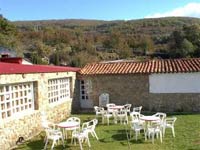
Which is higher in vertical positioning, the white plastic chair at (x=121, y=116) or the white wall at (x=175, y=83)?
the white wall at (x=175, y=83)

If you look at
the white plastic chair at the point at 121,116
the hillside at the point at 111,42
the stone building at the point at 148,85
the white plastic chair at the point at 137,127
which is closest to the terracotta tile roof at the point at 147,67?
the stone building at the point at 148,85

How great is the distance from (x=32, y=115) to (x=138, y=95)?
9.44m

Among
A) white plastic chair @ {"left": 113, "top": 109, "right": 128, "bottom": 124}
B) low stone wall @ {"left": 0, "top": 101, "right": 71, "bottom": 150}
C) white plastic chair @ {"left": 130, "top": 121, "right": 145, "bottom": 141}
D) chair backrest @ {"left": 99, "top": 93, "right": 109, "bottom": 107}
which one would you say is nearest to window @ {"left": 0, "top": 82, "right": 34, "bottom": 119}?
low stone wall @ {"left": 0, "top": 101, "right": 71, "bottom": 150}

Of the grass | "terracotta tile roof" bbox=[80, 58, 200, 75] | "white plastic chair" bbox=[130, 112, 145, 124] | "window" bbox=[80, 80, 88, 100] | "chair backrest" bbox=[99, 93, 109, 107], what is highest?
"terracotta tile roof" bbox=[80, 58, 200, 75]

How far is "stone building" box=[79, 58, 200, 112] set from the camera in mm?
23484

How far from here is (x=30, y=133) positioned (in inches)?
654

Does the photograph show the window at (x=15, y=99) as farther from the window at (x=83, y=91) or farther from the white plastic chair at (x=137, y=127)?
the window at (x=83, y=91)

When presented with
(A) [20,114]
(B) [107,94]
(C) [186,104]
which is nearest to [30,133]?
(A) [20,114]

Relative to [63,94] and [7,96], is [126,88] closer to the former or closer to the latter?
[63,94]

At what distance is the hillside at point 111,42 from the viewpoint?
195 ft

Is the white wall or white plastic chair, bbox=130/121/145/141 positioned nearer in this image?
white plastic chair, bbox=130/121/145/141

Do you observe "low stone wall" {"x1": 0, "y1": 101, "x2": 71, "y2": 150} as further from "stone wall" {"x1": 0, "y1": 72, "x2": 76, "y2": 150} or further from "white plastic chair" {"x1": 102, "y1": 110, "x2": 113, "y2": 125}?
"white plastic chair" {"x1": 102, "y1": 110, "x2": 113, "y2": 125}

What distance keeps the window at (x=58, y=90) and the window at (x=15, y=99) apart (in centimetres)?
272

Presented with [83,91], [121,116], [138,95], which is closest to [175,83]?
[138,95]
